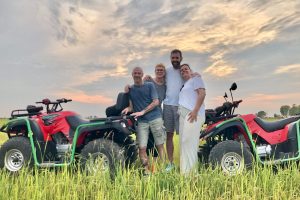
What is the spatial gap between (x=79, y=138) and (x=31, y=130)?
108 cm

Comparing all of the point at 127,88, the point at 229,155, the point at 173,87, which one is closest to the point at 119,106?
the point at 127,88

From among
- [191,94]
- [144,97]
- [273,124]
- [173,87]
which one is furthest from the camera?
[173,87]

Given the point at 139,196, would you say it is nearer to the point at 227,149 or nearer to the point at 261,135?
the point at 227,149

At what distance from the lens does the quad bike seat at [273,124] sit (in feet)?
25.4

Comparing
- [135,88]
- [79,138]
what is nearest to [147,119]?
[135,88]

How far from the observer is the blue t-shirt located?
296 inches

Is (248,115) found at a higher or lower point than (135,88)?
lower

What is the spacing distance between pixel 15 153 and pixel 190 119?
11.8ft

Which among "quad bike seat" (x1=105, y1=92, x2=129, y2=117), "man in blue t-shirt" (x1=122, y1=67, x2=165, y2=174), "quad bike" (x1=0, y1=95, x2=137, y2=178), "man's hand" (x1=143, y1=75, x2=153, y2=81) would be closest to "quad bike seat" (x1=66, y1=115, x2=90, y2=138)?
"quad bike" (x1=0, y1=95, x2=137, y2=178)

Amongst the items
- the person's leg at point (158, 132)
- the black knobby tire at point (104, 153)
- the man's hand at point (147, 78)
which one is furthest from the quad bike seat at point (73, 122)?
the man's hand at point (147, 78)

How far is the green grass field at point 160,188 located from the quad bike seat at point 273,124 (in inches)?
70.0

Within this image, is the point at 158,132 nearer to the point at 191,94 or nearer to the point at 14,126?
the point at 191,94

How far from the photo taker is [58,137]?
26.7ft

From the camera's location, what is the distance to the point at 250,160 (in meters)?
7.22
